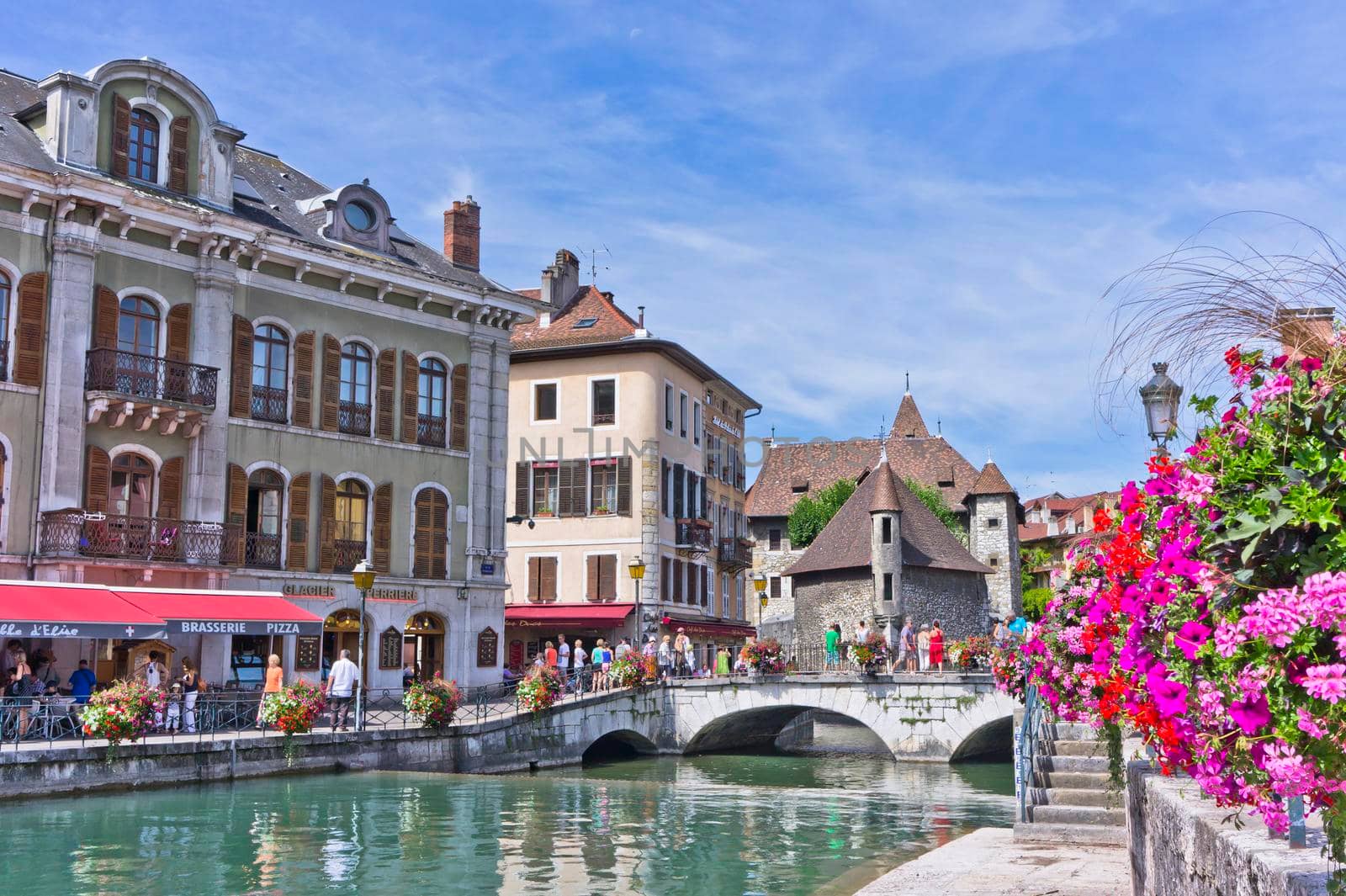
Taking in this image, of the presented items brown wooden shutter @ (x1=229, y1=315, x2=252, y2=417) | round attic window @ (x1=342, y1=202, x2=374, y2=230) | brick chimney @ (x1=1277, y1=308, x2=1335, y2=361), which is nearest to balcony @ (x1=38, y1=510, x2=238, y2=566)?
brown wooden shutter @ (x1=229, y1=315, x2=252, y2=417)

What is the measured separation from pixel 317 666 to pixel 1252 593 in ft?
84.9

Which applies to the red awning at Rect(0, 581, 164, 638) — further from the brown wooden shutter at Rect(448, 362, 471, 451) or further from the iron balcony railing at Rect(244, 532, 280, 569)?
the brown wooden shutter at Rect(448, 362, 471, 451)

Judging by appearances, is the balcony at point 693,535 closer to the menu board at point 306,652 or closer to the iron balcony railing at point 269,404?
the menu board at point 306,652

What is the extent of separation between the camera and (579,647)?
35062 millimetres

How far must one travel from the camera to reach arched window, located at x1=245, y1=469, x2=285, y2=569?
26812 mm

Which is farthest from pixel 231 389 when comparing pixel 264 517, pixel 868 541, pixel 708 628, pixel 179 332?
pixel 868 541

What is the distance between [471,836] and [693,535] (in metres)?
27.1

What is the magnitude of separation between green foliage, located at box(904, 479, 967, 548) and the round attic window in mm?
41908

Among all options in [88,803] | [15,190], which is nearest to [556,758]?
[88,803]

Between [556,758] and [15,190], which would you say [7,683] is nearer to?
[15,190]

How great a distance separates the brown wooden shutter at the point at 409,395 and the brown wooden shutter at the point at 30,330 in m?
7.89

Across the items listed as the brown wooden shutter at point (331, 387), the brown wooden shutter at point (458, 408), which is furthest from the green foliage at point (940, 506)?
the brown wooden shutter at point (331, 387)

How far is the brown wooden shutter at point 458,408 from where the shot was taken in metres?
30.8

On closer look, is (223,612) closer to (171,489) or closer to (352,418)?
(171,489)
